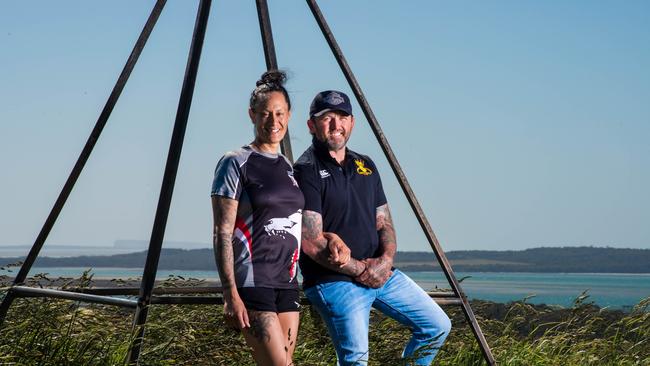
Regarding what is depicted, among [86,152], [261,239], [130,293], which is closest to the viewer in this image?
[261,239]

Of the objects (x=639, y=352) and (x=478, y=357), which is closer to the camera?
(x=478, y=357)

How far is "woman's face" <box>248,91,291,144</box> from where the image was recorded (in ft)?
16.2

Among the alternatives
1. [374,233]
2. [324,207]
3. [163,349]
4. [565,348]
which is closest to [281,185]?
[324,207]

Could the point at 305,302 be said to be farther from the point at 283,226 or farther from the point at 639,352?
the point at 639,352

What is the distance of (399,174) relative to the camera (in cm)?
679

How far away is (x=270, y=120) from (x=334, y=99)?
0.64m

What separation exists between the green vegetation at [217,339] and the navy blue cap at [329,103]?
1677mm

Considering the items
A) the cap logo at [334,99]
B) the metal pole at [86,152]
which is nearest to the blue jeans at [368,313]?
the cap logo at [334,99]

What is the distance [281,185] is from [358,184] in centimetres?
84

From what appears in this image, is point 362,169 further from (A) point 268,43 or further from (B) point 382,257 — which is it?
(A) point 268,43

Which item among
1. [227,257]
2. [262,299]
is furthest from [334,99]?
[262,299]

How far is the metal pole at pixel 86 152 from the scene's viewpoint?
6.88 metres

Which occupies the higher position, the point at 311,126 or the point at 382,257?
the point at 311,126

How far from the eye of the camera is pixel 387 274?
18.4 ft
